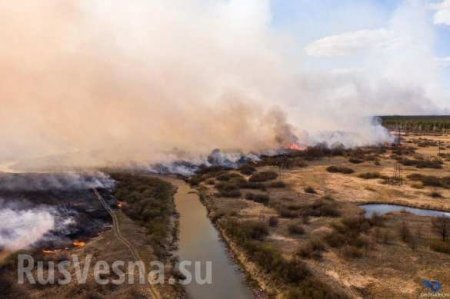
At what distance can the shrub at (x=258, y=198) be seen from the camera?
4225 centimetres

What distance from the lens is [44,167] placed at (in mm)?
52750

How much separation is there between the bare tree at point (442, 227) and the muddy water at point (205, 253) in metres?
15.5

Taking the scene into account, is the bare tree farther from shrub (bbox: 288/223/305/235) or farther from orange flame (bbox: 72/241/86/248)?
orange flame (bbox: 72/241/86/248)

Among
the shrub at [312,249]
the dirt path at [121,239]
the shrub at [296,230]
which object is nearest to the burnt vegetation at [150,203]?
the dirt path at [121,239]

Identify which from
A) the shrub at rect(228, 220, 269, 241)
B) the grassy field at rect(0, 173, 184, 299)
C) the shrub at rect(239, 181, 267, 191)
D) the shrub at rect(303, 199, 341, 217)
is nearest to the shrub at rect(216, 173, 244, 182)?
the shrub at rect(239, 181, 267, 191)

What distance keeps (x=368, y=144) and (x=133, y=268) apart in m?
86.2

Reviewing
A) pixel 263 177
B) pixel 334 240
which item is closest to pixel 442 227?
pixel 334 240

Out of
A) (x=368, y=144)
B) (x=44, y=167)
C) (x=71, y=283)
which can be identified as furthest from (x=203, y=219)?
(x=368, y=144)

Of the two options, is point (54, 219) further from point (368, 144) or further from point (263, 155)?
point (368, 144)

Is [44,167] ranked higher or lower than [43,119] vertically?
lower

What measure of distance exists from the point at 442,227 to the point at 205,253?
18119 millimetres

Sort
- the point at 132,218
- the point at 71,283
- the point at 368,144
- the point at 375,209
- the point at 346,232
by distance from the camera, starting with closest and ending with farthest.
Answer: the point at 71,283
the point at 346,232
the point at 132,218
the point at 375,209
the point at 368,144

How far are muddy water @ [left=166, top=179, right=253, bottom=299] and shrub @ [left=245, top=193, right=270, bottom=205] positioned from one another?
194 inches

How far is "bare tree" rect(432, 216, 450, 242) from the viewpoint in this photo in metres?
30.6
